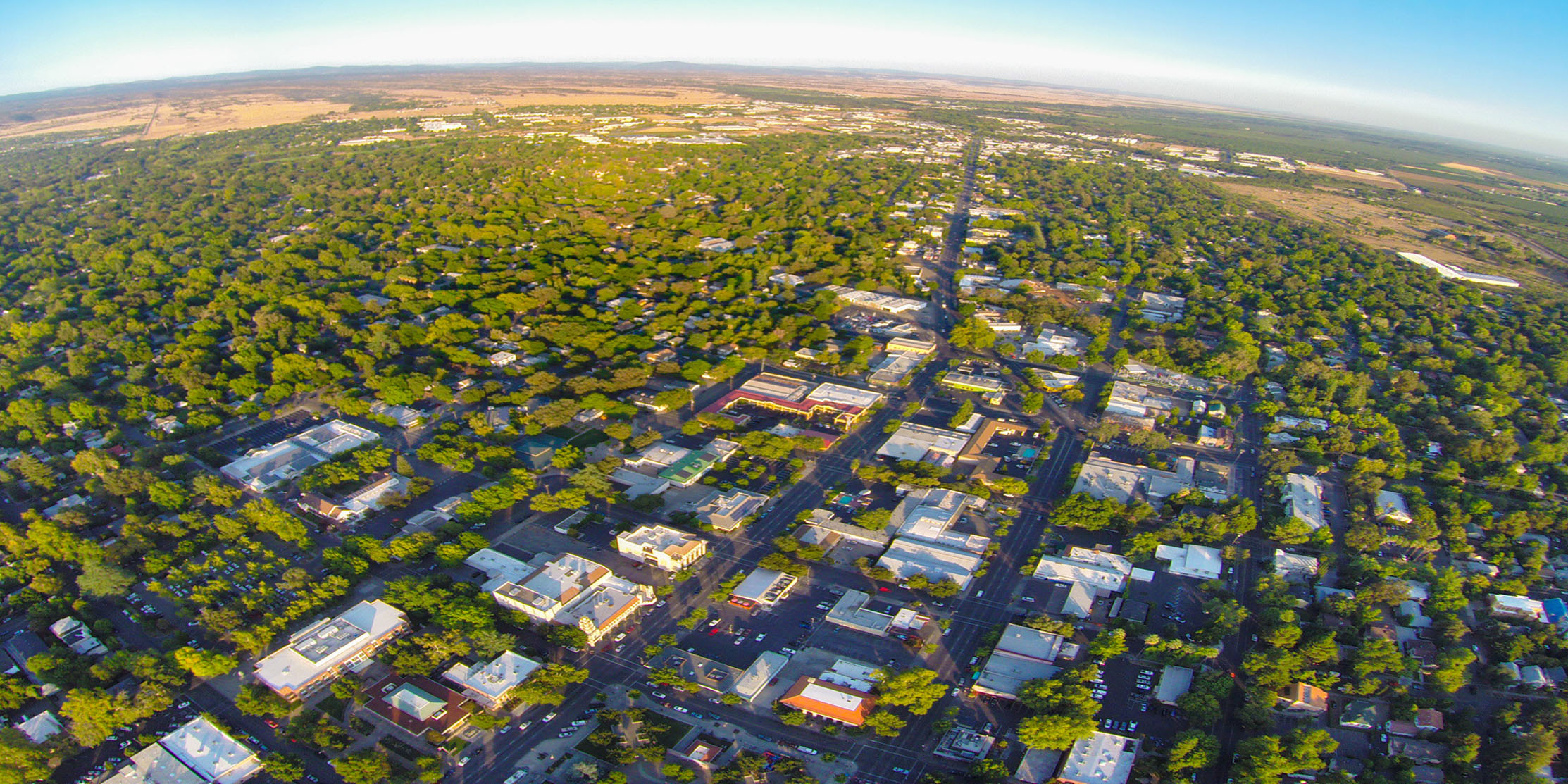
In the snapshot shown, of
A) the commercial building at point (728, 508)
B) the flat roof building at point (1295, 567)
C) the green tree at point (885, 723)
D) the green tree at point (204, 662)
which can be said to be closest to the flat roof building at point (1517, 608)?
the flat roof building at point (1295, 567)

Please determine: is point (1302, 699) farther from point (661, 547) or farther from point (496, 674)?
point (496, 674)

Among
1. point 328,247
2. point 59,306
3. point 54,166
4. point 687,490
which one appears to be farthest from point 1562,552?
point 54,166

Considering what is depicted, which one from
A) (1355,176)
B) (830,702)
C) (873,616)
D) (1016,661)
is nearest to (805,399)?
(873,616)

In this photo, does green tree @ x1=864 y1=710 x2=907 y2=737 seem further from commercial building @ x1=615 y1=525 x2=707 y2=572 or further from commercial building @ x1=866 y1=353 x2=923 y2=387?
commercial building @ x1=866 y1=353 x2=923 y2=387

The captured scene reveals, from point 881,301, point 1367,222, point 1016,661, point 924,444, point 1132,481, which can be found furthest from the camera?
point 1367,222

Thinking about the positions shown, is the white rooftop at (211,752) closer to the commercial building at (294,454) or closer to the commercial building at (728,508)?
the commercial building at (294,454)

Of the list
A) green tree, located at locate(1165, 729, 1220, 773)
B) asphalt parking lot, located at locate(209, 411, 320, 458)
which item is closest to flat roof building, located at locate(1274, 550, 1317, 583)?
green tree, located at locate(1165, 729, 1220, 773)
